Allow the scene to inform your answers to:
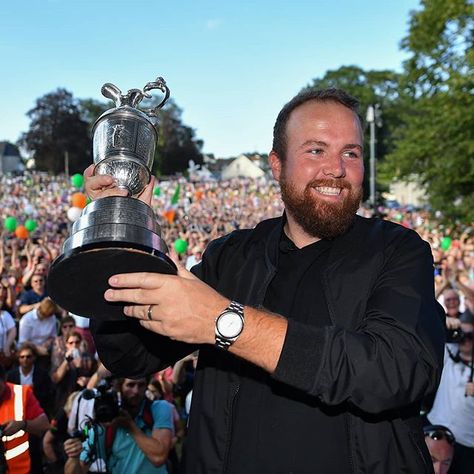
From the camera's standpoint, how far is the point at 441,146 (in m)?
20.8

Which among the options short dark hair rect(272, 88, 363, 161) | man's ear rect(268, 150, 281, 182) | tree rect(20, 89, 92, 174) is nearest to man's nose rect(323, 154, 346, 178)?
short dark hair rect(272, 88, 363, 161)

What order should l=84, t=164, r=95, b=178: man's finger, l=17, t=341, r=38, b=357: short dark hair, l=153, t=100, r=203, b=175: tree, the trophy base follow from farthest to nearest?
l=153, t=100, r=203, b=175: tree < l=17, t=341, r=38, b=357: short dark hair < l=84, t=164, r=95, b=178: man's finger < the trophy base

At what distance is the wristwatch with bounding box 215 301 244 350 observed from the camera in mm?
1494

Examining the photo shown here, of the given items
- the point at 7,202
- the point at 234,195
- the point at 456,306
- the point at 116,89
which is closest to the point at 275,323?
the point at 116,89

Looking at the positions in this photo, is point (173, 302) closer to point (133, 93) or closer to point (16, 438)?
point (133, 93)

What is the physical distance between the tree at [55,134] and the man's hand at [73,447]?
225ft

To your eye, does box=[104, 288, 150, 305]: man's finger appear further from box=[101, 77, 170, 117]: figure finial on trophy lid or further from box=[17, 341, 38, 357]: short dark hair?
box=[17, 341, 38, 357]: short dark hair

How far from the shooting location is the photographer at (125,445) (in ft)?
16.1

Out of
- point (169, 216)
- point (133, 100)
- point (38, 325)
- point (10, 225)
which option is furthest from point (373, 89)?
point (133, 100)

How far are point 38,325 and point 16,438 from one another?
11.3 feet

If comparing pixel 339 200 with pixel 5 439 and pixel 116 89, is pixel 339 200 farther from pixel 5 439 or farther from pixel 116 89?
pixel 5 439

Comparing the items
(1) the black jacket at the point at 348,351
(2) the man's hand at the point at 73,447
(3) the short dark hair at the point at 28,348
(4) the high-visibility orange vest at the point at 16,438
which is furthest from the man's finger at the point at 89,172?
(3) the short dark hair at the point at 28,348

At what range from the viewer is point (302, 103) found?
2.13 metres

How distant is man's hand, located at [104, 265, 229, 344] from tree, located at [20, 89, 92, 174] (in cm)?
7216
